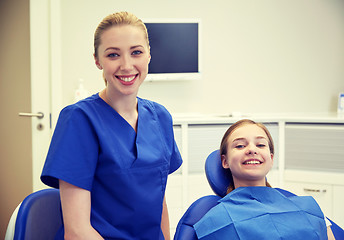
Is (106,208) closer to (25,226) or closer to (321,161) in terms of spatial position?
(25,226)

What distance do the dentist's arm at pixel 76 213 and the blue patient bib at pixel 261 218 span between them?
432 millimetres

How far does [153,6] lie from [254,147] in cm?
175

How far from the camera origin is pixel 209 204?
138 centimetres

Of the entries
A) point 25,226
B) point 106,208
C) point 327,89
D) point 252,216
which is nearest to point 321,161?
point 327,89

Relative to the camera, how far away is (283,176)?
100 inches

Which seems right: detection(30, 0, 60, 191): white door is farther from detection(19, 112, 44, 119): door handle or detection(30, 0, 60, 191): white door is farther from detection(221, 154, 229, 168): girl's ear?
detection(221, 154, 229, 168): girl's ear

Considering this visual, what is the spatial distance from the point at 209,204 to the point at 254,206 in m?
0.16

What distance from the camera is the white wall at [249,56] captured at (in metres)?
2.77

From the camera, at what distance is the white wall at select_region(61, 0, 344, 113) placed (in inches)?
109

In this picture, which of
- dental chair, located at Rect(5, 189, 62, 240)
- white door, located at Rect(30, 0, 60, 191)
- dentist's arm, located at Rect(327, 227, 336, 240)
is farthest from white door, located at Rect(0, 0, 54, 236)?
dentist's arm, located at Rect(327, 227, 336, 240)

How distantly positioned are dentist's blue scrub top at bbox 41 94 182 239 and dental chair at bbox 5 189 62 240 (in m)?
0.05

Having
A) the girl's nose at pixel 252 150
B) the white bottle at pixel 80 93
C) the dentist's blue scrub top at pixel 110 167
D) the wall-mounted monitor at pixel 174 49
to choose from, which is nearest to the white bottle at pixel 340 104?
the wall-mounted monitor at pixel 174 49

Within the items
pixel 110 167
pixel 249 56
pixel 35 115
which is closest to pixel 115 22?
pixel 110 167

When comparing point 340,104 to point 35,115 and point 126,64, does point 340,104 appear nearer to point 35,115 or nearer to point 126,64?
point 35,115
